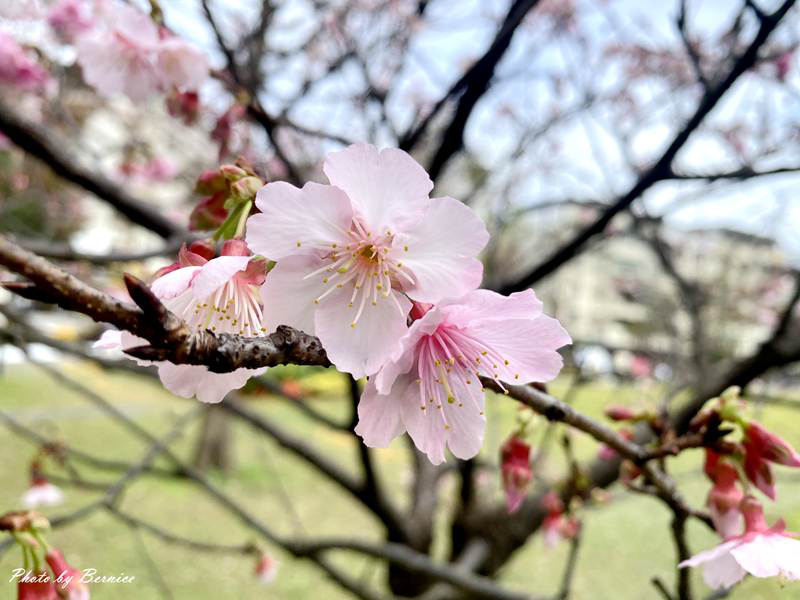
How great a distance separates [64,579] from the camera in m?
0.69

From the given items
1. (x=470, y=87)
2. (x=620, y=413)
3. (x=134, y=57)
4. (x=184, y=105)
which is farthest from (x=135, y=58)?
(x=620, y=413)

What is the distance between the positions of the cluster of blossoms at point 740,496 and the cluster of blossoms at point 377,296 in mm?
246

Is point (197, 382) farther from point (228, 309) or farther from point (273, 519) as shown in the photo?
point (273, 519)

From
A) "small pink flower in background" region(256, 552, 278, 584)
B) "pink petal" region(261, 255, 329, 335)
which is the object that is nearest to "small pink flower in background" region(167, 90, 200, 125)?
"pink petal" region(261, 255, 329, 335)

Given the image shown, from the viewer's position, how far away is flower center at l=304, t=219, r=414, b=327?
0.49m

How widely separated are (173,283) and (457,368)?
0.24 meters

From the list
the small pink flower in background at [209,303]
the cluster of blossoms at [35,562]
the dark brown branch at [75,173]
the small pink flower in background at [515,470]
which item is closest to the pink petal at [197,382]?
the small pink flower in background at [209,303]

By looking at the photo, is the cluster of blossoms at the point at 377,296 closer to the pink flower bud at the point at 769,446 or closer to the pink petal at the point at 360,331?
the pink petal at the point at 360,331

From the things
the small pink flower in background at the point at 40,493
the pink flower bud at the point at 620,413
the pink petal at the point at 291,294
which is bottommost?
the pink petal at the point at 291,294

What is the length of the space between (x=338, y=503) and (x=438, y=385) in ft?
15.4

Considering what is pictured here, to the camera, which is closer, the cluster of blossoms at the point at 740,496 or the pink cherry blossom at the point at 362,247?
the pink cherry blossom at the point at 362,247

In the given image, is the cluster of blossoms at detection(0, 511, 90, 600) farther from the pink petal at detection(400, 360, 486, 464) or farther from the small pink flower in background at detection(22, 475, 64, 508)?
the small pink flower in background at detection(22, 475, 64, 508)

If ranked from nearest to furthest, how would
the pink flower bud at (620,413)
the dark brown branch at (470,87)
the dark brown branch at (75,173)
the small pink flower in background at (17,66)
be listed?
the pink flower bud at (620,413) → the dark brown branch at (470,87) → the dark brown branch at (75,173) → the small pink flower in background at (17,66)

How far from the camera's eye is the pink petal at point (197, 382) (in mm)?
486
